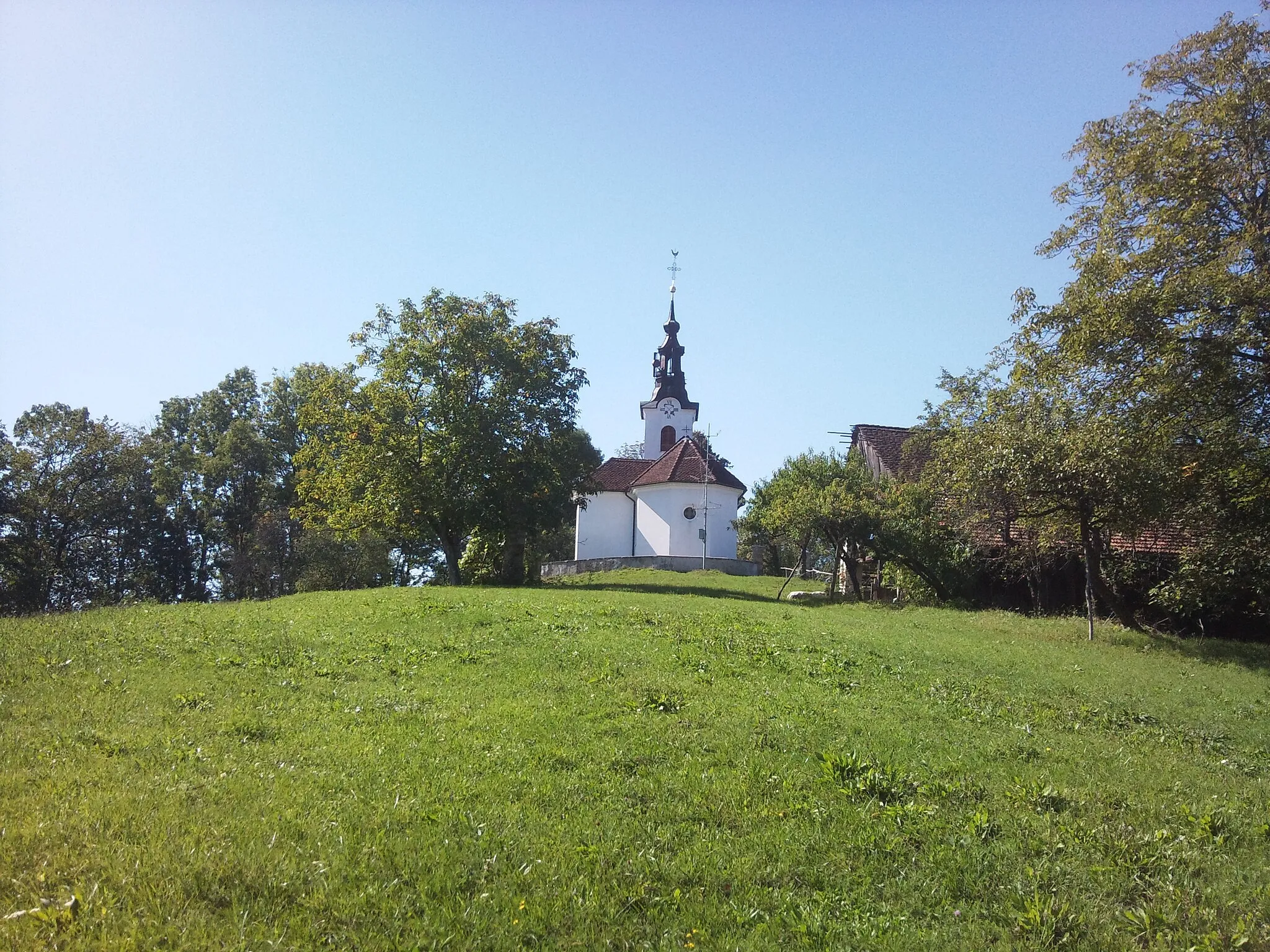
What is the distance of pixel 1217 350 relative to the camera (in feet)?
49.9

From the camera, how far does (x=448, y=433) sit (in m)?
29.7

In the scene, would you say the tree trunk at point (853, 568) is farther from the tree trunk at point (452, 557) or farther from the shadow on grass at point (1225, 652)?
the tree trunk at point (452, 557)

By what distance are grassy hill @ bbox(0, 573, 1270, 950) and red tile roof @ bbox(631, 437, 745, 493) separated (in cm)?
3321

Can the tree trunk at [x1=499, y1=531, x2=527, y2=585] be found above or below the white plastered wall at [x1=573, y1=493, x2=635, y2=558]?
below

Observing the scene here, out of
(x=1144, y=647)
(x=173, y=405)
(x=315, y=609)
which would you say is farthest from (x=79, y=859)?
(x=173, y=405)

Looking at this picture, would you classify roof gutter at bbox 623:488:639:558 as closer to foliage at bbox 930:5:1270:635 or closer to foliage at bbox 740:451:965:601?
foliage at bbox 740:451:965:601

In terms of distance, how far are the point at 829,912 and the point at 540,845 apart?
6.06 feet

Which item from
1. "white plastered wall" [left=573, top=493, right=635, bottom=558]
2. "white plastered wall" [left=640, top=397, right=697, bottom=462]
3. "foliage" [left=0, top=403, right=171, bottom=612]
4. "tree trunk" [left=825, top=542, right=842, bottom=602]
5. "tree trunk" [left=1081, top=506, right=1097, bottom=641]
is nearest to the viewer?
"tree trunk" [left=1081, top=506, right=1097, bottom=641]

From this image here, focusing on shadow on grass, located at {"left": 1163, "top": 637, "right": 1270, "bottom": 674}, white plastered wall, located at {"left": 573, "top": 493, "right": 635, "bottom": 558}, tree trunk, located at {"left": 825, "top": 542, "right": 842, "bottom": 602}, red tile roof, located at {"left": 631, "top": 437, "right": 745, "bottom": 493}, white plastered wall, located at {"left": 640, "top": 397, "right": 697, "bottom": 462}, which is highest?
white plastered wall, located at {"left": 640, "top": 397, "right": 697, "bottom": 462}

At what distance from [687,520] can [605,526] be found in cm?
674

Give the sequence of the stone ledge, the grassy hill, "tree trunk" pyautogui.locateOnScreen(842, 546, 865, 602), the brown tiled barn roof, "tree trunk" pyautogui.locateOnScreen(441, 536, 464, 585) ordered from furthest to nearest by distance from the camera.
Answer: the stone ledge
"tree trunk" pyautogui.locateOnScreen(441, 536, 464, 585)
"tree trunk" pyautogui.locateOnScreen(842, 546, 865, 602)
the brown tiled barn roof
the grassy hill

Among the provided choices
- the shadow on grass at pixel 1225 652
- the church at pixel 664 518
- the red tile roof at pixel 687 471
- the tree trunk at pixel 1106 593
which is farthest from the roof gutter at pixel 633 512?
the shadow on grass at pixel 1225 652

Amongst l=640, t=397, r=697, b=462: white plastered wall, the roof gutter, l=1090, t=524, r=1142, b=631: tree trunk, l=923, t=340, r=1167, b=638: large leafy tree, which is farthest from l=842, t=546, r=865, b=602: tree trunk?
l=640, t=397, r=697, b=462: white plastered wall

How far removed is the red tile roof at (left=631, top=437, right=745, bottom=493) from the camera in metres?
45.1
